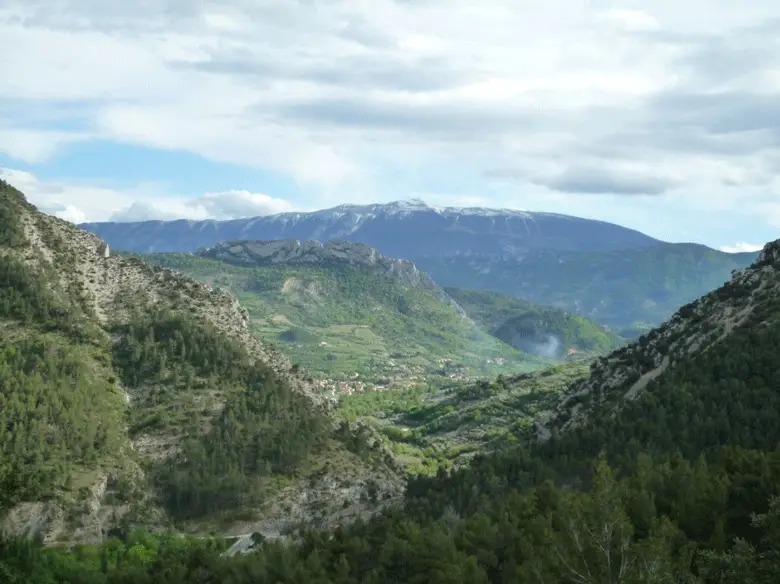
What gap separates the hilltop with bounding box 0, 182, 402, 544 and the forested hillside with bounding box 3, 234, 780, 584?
46.1ft

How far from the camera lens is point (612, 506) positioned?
183 feet

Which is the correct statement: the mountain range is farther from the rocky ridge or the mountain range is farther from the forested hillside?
the rocky ridge

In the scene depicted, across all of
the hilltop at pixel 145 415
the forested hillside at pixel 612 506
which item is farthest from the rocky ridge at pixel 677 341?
the hilltop at pixel 145 415

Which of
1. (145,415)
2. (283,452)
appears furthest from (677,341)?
(145,415)

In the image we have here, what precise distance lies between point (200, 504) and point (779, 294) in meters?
97.9

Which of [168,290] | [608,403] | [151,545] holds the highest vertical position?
[168,290]

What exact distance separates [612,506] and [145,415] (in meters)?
113

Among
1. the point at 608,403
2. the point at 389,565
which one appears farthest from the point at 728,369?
the point at 389,565

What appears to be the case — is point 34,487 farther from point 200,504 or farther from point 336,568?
point 200,504

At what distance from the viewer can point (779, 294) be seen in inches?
5679

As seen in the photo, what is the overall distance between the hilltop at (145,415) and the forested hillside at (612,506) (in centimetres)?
1404

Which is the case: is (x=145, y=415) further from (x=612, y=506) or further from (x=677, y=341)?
(x=612, y=506)

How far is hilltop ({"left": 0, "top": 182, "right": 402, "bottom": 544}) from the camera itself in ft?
439

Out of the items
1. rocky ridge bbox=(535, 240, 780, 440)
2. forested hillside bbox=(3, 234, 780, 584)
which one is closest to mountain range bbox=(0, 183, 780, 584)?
forested hillside bbox=(3, 234, 780, 584)
